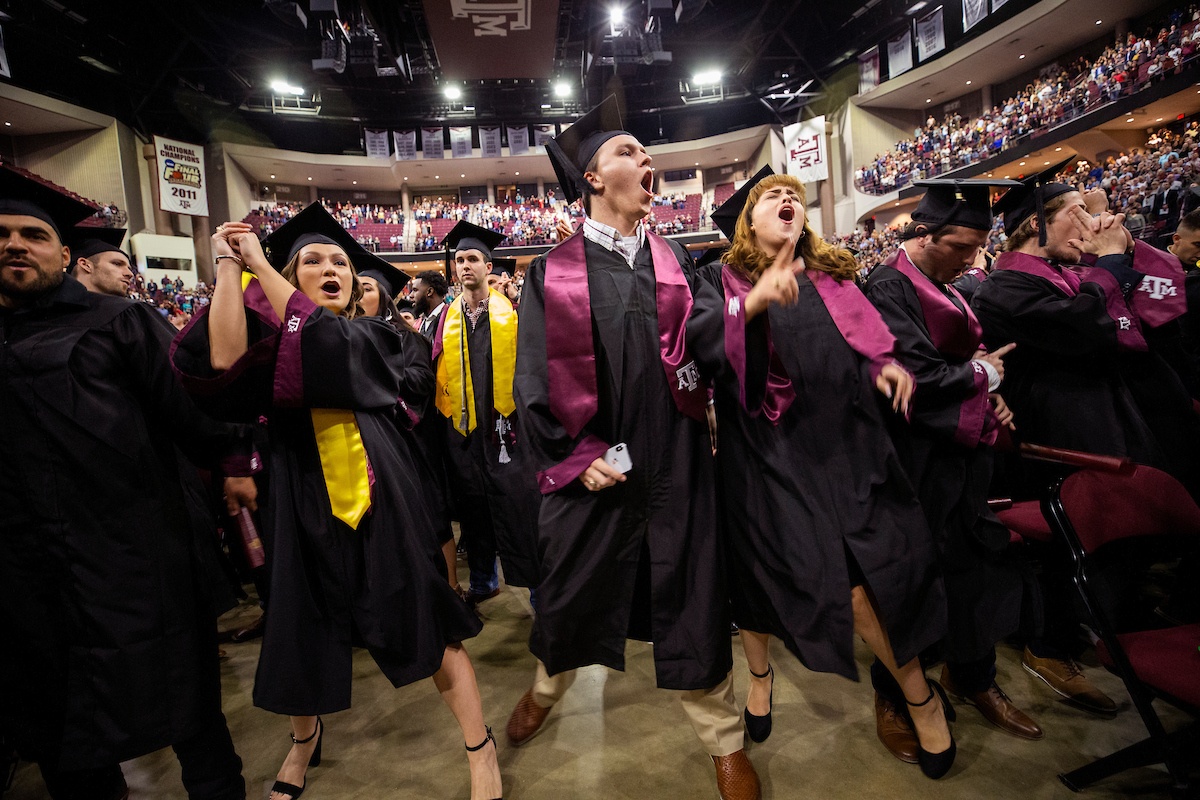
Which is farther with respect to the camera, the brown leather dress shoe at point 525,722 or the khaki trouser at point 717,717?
the brown leather dress shoe at point 525,722

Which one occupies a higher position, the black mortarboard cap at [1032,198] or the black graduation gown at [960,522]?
the black mortarboard cap at [1032,198]

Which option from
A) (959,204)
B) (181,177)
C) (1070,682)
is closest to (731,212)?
(959,204)

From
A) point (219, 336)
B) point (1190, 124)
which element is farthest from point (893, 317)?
point (1190, 124)

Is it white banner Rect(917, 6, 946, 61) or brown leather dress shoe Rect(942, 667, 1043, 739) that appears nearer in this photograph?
brown leather dress shoe Rect(942, 667, 1043, 739)

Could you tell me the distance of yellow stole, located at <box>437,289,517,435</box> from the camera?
3.47 meters

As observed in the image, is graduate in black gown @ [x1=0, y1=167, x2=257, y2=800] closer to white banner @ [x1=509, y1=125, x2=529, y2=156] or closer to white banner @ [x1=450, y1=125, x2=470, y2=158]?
white banner @ [x1=509, y1=125, x2=529, y2=156]

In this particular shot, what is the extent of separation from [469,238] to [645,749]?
3188 mm

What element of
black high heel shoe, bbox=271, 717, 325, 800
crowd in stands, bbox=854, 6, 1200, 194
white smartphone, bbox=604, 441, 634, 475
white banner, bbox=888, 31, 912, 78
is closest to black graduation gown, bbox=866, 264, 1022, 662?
white smartphone, bbox=604, 441, 634, 475

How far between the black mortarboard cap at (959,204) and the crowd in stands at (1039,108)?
611 inches

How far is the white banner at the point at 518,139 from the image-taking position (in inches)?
1000

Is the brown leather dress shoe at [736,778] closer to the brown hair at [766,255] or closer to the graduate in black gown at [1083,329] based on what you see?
the brown hair at [766,255]

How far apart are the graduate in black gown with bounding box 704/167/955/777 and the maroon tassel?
5.56ft

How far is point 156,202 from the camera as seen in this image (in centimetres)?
2078

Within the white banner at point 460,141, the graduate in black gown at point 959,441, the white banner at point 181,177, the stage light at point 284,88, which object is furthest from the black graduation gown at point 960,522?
the white banner at point 460,141
